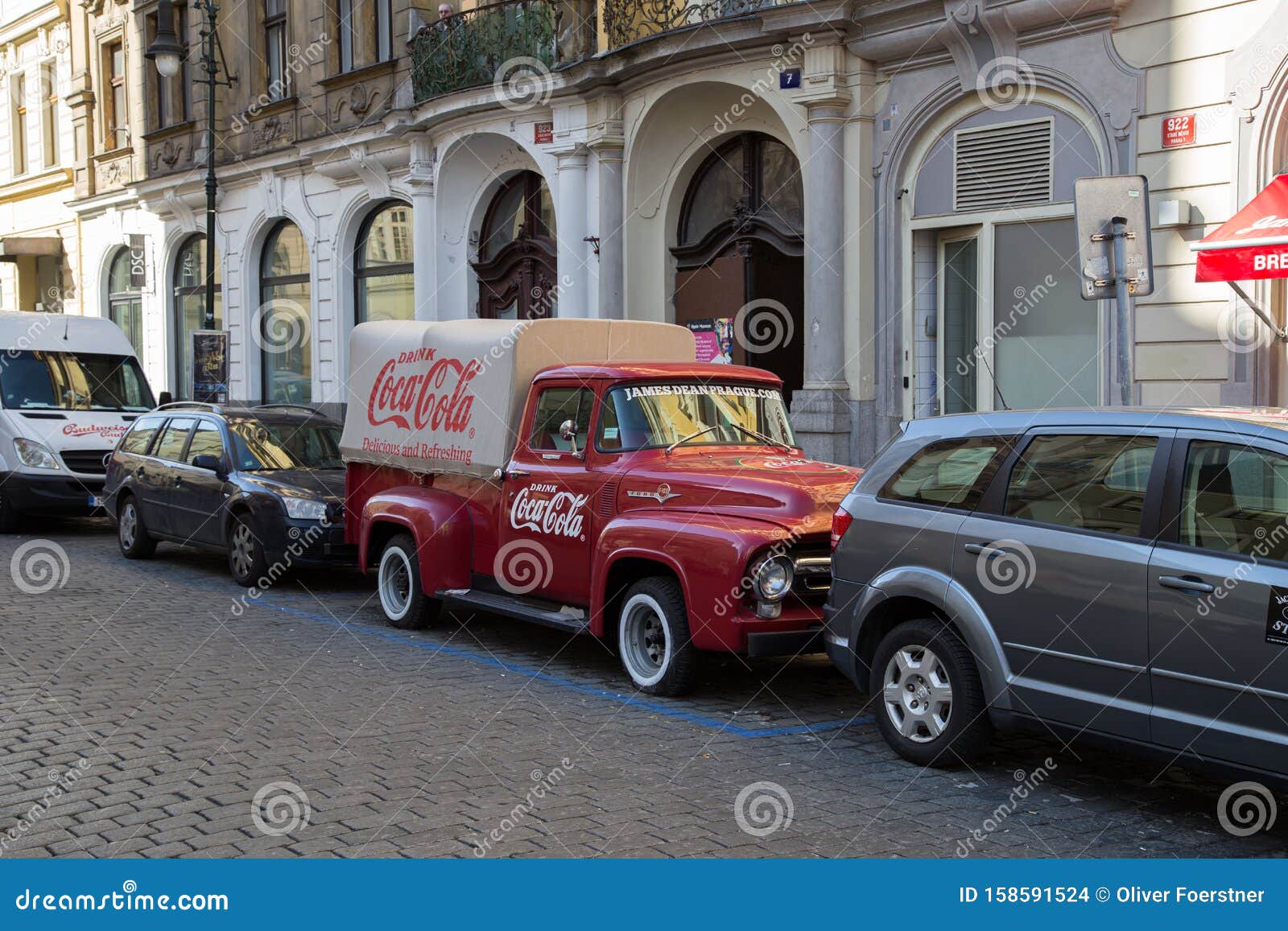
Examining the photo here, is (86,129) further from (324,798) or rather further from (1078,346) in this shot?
(324,798)

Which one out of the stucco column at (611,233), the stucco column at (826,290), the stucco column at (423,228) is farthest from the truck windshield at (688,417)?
the stucco column at (423,228)

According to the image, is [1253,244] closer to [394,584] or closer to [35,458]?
[394,584]

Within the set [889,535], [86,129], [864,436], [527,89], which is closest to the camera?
[889,535]

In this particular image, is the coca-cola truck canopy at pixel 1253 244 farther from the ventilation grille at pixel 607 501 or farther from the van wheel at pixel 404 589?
the van wheel at pixel 404 589

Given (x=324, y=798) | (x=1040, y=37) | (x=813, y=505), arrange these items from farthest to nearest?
(x=1040, y=37) → (x=813, y=505) → (x=324, y=798)

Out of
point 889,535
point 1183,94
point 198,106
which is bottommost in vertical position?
point 889,535

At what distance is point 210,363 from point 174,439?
266 inches

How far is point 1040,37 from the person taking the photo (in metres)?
13.8

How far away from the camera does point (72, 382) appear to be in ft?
57.6

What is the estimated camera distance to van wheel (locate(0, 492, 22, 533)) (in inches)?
640

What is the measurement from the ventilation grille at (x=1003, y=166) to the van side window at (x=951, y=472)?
8.16 metres

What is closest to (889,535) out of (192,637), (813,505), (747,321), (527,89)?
(813,505)

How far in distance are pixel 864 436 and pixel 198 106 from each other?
1922 centimetres

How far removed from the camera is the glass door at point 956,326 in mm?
15086
